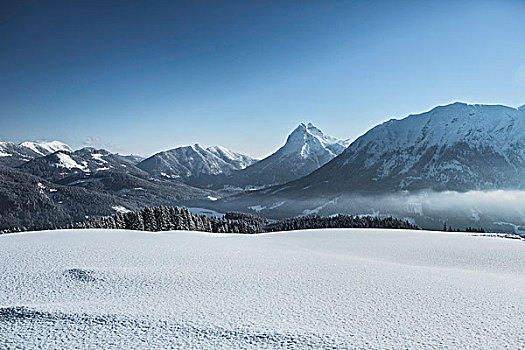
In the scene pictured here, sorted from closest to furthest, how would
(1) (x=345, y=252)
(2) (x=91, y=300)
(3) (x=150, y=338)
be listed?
(3) (x=150, y=338) → (2) (x=91, y=300) → (1) (x=345, y=252)

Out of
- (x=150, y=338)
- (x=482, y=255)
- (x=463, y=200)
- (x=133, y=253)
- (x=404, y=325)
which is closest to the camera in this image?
(x=150, y=338)

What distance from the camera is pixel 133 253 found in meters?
16.0

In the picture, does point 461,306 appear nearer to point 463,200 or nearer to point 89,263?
point 89,263

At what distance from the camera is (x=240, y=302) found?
948cm

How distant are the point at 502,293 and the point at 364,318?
22.4 ft

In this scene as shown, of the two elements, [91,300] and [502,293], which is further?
[502,293]

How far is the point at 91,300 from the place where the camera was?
943 cm

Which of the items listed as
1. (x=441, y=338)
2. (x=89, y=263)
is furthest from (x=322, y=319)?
(x=89, y=263)

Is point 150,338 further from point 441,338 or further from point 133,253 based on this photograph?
point 133,253

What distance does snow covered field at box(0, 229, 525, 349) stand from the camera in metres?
7.27

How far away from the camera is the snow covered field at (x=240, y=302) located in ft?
23.9

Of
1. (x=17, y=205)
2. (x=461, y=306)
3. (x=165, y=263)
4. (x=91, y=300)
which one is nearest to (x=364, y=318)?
(x=461, y=306)

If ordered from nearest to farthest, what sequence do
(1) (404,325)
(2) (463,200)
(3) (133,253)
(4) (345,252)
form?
(1) (404,325), (3) (133,253), (4) (345,252), (2) (463,200)

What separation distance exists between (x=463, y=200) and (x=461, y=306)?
210m
